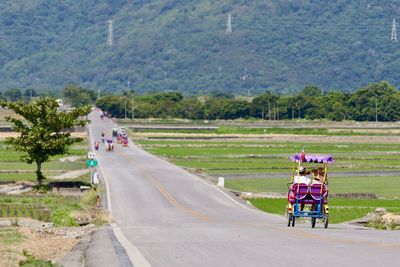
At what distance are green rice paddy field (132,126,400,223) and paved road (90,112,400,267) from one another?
499 cm

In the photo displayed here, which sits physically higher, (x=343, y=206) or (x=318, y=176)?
(x=318, y=176)

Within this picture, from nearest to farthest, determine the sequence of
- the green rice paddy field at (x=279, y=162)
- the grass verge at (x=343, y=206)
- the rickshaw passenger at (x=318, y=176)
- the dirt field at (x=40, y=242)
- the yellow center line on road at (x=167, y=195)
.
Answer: the dirt field at (x=40, y=242)
the rickshaw passenger at (x=318, y=176)
the yellow center line on road at (x=167, y=195)
the grass verge at (x=343, y=206)
the green rice paddy field at (x=279, y=162)

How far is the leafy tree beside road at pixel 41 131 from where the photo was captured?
71.8 metres

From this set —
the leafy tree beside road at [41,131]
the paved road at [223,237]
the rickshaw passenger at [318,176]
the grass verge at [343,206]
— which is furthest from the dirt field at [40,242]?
the leafy tree beside road at [41,131]

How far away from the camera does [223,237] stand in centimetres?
3031

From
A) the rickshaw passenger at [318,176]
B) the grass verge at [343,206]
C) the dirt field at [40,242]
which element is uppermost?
the rickshaw passenger at [318,176]

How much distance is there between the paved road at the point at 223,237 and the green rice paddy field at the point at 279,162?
4.99 meters

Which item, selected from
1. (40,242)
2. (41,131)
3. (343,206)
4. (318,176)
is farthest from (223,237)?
(41,131)

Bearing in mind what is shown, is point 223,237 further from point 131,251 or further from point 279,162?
point 279,162

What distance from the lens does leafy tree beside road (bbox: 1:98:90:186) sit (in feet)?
235

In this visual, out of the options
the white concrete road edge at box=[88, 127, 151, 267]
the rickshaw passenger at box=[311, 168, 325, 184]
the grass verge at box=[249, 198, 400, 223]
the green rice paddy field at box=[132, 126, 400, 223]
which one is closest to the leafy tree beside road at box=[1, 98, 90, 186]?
the green rice paddy field at box=[132, 126, 400, 223]

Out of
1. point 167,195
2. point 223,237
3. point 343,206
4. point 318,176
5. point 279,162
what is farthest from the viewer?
point 279,162

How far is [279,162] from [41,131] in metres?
38.4

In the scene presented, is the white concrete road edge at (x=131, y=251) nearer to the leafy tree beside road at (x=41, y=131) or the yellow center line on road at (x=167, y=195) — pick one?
the yellow center line on road at (x=167, y=195)
